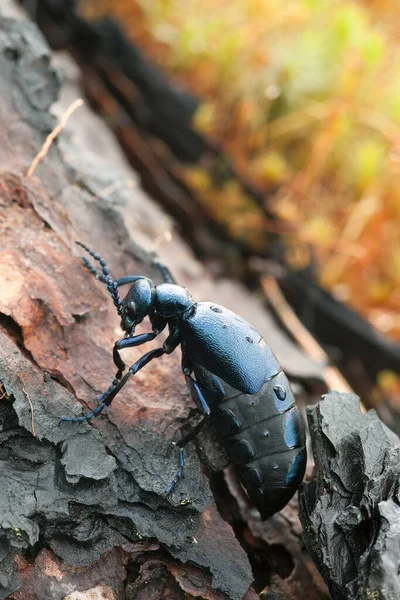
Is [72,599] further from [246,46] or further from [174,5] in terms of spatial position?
[174,5]

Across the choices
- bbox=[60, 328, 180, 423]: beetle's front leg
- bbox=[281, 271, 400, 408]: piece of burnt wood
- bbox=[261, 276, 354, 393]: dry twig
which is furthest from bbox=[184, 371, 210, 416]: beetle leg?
bbox=[281, 271, 400, 408]: piece of burnt wood

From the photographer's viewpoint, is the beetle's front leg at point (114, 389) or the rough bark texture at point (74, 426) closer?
the rough bark texture at point (74, 426)

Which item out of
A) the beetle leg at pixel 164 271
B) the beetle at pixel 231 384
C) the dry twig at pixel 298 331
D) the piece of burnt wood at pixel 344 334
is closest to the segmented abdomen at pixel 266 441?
the beetle at pixel 231 384

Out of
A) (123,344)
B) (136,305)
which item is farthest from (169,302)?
(123,344)

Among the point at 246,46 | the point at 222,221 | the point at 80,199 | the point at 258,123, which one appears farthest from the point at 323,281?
the point at 80,199

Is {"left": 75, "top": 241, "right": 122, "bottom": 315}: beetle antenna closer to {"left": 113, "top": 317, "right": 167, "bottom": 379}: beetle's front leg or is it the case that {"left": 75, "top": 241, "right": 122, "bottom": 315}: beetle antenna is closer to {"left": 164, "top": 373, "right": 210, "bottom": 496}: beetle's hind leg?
{"left": 113, "top": 317, "right": 167, "bottom": 379}: beetle's front leg

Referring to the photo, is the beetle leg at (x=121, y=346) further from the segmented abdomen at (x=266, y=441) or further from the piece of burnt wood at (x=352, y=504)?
the piece of burnt wood at (x=352, y=504)
